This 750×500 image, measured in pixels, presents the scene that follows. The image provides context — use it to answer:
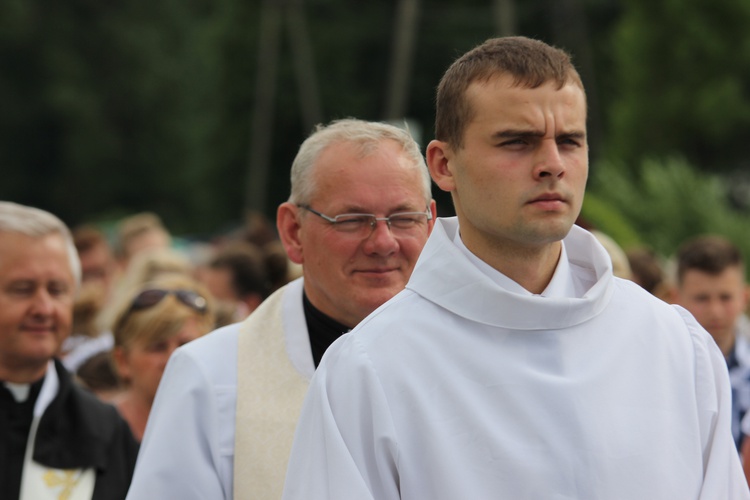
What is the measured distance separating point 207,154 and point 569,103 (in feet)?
148

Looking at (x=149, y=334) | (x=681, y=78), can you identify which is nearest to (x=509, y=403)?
(x=149, y=334)

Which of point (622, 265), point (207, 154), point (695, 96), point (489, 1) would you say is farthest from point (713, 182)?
point (207, 154)

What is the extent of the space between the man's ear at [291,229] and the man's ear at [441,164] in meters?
1.15

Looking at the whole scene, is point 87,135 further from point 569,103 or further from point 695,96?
point 569,103

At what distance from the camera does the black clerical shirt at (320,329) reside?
3824 mm

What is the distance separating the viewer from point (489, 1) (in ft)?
138

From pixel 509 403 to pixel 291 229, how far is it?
1.50m

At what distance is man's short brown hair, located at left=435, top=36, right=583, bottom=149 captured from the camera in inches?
107

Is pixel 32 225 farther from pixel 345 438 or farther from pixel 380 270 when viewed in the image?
pixel 345 438

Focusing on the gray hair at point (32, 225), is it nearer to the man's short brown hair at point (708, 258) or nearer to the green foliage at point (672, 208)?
the man's short brown hair at point (708, 258)

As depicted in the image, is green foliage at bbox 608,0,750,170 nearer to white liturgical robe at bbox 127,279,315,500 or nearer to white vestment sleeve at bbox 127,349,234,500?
white liturgical robe at bbox 127,279,315,500

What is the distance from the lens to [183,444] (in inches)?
141

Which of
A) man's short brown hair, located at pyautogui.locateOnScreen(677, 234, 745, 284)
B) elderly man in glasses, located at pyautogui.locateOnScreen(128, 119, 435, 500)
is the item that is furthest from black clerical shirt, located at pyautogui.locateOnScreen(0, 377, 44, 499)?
man's short brown hair, located at pyautogui.locateOnScreen(677, 234, 745, 284)

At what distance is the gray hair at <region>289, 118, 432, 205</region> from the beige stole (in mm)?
373
